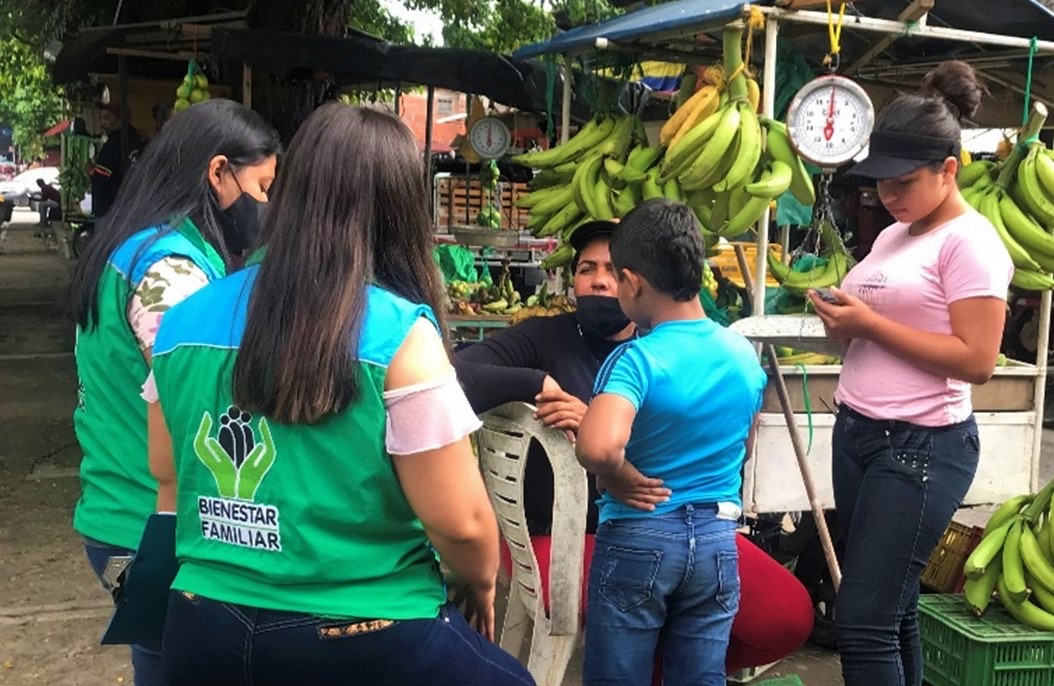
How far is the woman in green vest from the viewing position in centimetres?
217

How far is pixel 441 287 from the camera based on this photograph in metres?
1.82

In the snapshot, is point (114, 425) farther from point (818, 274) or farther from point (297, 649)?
point (818, 274)

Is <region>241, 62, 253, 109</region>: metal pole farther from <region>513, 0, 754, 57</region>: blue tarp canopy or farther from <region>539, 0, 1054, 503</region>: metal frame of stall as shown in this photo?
<region>539, 0, 1054, 503</region>: metal frame of stall

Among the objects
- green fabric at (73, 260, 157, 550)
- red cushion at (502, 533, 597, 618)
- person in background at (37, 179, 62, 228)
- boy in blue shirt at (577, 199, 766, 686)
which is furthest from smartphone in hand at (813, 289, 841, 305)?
person in background at (37, 179, 62, 228)

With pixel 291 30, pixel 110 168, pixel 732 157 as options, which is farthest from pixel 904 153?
pixel 110 168

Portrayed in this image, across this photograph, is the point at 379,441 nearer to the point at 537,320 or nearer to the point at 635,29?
the point at 537,320

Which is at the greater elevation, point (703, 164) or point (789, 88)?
point (789, 88)

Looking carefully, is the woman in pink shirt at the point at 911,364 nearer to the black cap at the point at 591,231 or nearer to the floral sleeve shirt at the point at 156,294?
the black cap at the point at 591,231

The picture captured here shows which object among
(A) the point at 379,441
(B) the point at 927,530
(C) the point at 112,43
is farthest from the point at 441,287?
(C) the point at 112,43

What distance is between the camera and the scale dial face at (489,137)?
412 inches

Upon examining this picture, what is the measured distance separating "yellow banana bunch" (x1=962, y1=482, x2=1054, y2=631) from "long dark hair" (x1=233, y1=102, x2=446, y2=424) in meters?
2.59

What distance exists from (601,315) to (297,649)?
1646 millimetres

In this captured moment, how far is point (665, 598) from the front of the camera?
8.00 ft

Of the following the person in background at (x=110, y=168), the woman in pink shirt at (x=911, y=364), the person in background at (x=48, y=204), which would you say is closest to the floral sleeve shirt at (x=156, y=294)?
the woman in pink shirt at (x=911, y=364)
